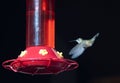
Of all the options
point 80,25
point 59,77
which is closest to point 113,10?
point 80,25

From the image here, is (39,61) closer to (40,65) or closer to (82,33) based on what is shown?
(40,65)

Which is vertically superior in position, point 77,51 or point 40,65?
point 40,65

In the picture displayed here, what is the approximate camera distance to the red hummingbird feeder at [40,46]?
2.86 metres

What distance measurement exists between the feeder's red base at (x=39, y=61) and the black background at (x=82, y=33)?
160 centimetres

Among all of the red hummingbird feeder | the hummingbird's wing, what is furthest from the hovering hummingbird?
the red hummingbird feeder

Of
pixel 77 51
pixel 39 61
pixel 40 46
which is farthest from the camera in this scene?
pixel 77 51

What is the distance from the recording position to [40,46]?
2.99 m

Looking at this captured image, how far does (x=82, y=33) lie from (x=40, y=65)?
183 cm

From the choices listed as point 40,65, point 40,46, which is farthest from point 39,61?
point 40,46

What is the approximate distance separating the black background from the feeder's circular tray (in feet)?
4.98

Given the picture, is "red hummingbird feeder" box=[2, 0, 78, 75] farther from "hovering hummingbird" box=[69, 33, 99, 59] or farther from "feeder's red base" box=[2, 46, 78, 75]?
"hovering hummingbird" box=[69, 33, 99, 59]

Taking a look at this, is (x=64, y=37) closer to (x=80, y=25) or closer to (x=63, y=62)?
(x=80, y=25)

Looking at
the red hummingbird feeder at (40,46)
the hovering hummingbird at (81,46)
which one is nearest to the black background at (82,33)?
the hovering hummingbird at (81,46)

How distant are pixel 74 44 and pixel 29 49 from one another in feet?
5.65
